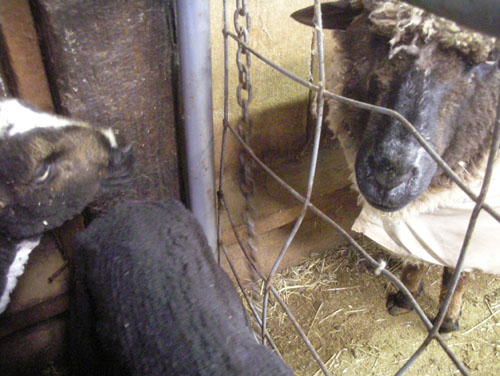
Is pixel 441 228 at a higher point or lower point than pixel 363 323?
higher

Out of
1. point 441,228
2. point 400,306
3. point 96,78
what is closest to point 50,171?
point 96,78

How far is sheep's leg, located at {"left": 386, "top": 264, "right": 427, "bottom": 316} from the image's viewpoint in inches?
87.4

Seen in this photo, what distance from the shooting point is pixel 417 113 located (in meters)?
1.18

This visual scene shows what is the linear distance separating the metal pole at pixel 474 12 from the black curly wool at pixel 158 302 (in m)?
0.74

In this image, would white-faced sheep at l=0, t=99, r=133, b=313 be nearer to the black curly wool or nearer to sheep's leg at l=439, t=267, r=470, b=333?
the black curly wool

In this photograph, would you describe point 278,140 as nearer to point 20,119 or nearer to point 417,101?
point 417,101

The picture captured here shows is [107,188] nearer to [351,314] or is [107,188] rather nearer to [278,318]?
[278,318]

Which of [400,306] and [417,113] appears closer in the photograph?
[417,113]

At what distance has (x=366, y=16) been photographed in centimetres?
147

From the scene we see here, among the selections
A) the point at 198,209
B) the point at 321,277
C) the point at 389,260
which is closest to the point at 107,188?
the point at 198,209

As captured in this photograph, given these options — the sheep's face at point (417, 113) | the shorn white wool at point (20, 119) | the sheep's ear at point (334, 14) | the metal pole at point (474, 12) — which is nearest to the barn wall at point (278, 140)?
the sheep's ear at point (334, 14)

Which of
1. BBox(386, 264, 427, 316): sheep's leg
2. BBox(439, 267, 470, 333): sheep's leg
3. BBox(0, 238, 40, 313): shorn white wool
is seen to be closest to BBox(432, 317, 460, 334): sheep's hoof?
BBox(439, 267, 470, 333): sheep's leg

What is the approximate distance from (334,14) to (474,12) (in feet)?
3.93

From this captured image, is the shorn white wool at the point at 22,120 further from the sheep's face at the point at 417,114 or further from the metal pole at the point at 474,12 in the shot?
the metal pole at the point at 474,12
